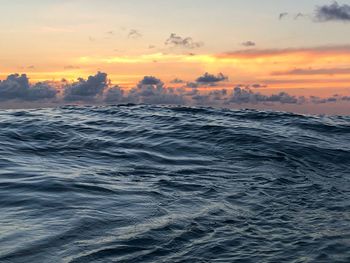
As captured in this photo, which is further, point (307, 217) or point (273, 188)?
point (273, 188)

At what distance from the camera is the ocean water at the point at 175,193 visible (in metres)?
11.1

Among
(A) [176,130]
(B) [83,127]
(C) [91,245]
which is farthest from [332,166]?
(B) [83,127]

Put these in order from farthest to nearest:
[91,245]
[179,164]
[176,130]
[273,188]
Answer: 1. [176,130]
2. [179,164]
3. [273,188]
4. [91,245]

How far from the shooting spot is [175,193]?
682 inches

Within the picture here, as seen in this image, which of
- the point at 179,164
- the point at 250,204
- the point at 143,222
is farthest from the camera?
the point at 179,164

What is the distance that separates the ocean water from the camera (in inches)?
438

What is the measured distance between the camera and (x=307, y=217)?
13.9 m

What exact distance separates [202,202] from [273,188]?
4050mm

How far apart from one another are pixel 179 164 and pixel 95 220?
35.6ft

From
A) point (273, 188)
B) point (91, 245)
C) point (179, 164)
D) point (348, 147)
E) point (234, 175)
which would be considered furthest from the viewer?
point (348, 147)

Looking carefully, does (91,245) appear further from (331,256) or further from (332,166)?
(332,166)

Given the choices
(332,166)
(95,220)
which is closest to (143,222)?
(95,220)

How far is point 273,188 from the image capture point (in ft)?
59.6

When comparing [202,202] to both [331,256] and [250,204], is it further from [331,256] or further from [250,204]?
[331,256]
